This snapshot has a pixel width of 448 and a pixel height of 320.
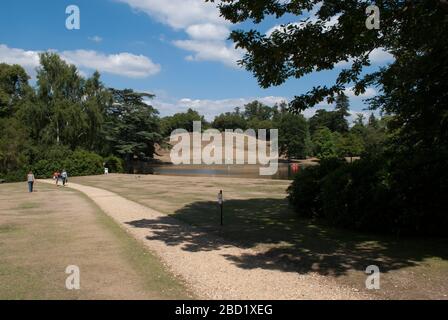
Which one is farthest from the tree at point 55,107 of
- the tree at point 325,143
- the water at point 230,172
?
the tree at point 325,143

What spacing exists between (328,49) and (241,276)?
212 inches

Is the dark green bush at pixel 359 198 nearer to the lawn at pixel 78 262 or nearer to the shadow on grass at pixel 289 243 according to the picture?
Result: the shadow on grass at pixel 289 243

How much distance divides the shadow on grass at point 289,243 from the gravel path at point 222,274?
107 mm

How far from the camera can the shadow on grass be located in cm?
911

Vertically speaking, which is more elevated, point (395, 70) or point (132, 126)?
point (132, 126)

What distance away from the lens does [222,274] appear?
27.6 feet

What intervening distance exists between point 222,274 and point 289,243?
3.31 m

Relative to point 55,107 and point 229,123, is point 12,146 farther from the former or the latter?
point 229,123

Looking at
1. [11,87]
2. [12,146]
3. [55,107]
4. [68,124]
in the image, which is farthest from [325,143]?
[12,146]

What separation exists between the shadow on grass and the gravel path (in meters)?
0.11

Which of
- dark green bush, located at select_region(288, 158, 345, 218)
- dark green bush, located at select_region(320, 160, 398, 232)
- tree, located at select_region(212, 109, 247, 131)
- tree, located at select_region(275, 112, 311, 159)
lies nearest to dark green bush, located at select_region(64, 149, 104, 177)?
dark green bush, located at select_region(288, 158, 345, 218)
